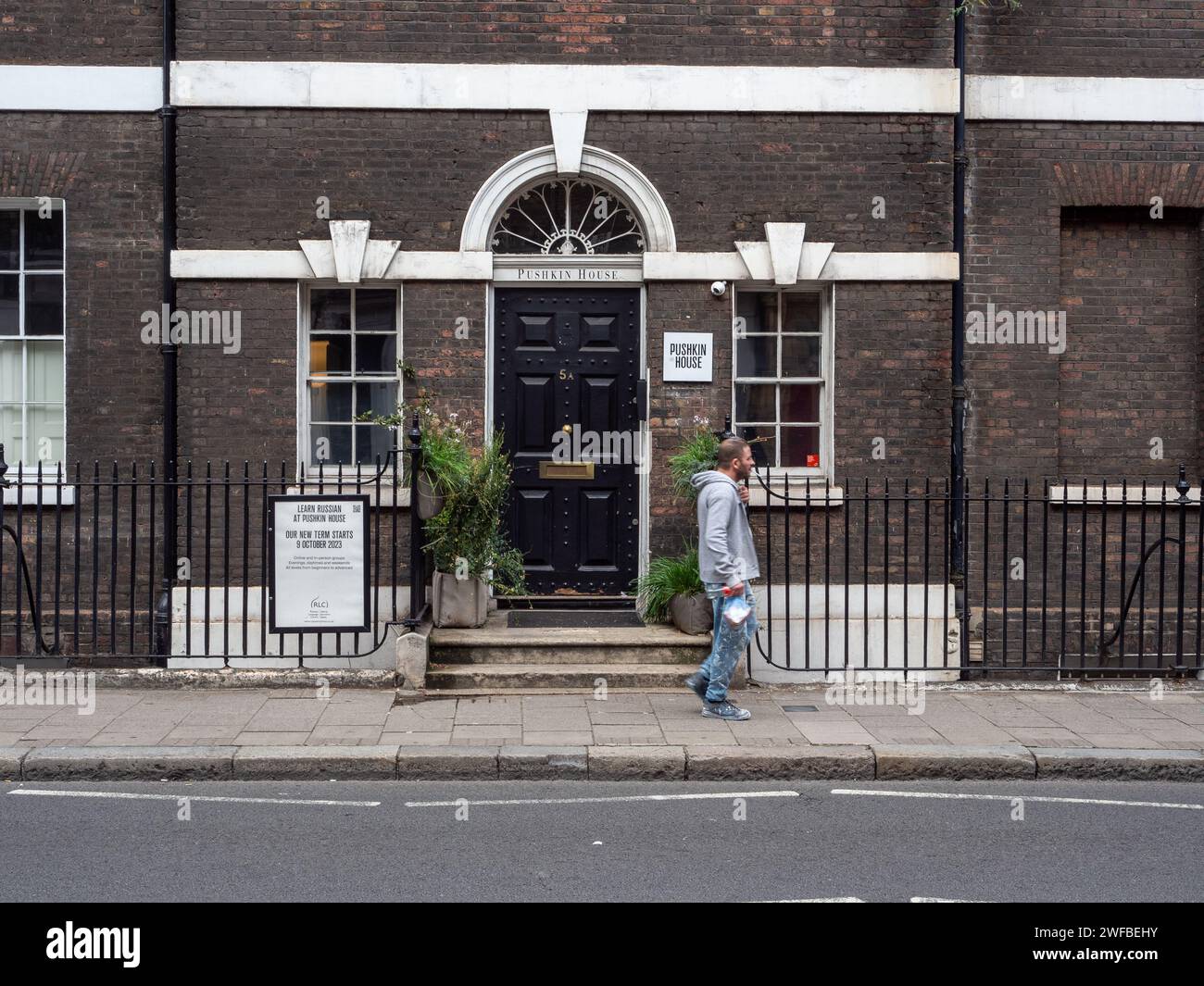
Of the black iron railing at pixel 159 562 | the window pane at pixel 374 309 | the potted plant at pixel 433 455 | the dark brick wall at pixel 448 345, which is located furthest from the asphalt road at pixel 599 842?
the window pane at pixel 374 309

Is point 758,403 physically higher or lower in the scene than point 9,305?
lower

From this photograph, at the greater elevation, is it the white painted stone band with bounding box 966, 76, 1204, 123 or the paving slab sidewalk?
the white painted stone band with bounding box 966, 76, 1204, 123

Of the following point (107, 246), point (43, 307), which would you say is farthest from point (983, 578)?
point (43, 307)

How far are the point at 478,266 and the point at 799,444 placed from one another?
3081 millimetres

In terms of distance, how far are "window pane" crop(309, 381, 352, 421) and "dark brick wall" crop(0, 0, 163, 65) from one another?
2.93 m

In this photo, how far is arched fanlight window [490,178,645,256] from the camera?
1071 cm

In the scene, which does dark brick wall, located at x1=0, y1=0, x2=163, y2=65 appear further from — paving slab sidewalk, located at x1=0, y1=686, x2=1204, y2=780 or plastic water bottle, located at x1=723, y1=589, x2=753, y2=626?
plastic water bottle, located at x1=723, y1=589, x2=753, y2=626

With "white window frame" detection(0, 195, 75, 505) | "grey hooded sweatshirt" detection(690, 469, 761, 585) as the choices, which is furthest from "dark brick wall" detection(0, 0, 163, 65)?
"grey hooded sweatshirt" detection(690, 469, 761, 585)

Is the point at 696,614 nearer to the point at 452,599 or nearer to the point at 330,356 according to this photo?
the point at 452,599

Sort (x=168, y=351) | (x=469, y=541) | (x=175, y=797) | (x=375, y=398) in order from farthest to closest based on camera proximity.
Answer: (x=375, y=398), (x=168, y=351), (x=469, y=541), (x=175, y=797)

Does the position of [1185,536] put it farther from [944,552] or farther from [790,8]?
[790,8]

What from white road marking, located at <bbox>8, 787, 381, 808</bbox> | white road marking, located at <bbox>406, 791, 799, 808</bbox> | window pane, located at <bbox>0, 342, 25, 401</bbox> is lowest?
white road marking, located at <bbox>406, 791, 799, 808</bbox>

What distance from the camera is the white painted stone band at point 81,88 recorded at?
10.3 meters

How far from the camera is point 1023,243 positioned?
418 inches
